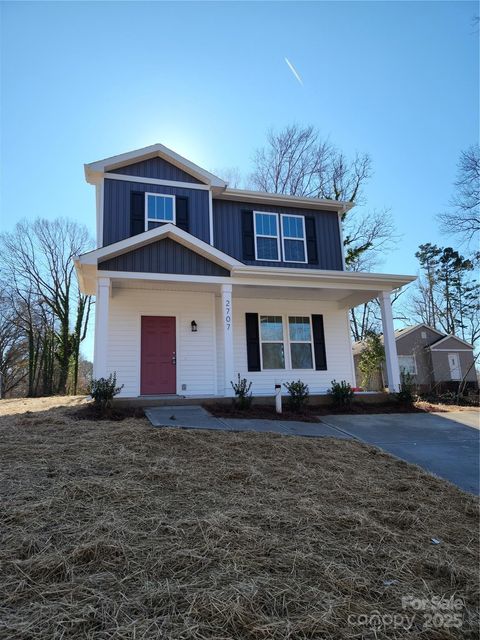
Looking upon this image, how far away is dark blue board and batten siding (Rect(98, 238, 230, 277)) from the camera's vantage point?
8508 mm

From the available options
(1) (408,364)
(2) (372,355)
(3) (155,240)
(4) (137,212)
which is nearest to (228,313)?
(3) (155,240)

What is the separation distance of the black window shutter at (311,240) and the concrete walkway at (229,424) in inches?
215

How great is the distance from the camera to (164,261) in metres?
8.84

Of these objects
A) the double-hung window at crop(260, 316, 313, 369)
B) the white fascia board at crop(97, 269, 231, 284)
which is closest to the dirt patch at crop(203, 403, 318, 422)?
the double-hung window at crop(260, 316, 313, 369)

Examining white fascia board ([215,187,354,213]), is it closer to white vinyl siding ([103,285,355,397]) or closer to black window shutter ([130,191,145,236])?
black window shutter ([130,191,145,236])

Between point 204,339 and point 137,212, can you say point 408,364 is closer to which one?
point 204,339

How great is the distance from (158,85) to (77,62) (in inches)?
69.1

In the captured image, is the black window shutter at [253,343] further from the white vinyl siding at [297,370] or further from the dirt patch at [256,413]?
the dirt patch at [256,413]

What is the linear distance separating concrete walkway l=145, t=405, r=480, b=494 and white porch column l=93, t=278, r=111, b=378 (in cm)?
140

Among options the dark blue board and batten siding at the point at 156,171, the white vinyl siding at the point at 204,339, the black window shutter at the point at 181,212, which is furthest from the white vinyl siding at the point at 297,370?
the dark blue board and batten siding at the point at 156,171

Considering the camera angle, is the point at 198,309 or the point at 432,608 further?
the point at 198,309

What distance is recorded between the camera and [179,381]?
987cm

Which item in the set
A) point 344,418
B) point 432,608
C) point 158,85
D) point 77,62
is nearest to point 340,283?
point 344,418

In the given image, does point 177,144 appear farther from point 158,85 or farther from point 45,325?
point 45,325
